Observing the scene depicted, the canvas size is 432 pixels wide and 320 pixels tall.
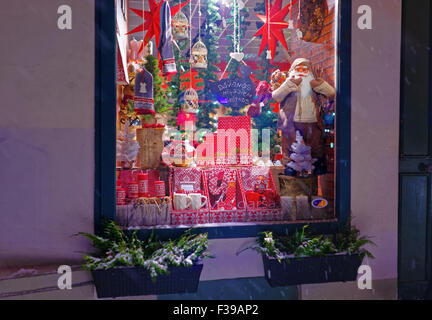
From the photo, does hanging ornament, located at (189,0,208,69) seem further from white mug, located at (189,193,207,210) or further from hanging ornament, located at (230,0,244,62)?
white mug, located at (189,193,207,210)

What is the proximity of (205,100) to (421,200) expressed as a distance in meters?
2.60

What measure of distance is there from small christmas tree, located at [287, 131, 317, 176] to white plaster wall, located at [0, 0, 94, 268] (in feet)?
6.14

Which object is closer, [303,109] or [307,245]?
[307,245]

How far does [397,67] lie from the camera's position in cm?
352

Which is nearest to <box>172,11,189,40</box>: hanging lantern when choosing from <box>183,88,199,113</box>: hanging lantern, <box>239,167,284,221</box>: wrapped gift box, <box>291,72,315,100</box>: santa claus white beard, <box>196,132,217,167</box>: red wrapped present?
<box>183,88,199,113</box>: hanging lantern

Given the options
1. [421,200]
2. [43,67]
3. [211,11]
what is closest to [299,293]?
[421,200]

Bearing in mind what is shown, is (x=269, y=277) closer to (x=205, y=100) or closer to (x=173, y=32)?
(x=205, y=100)

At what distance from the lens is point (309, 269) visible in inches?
119

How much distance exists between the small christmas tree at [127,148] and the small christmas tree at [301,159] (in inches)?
59.3

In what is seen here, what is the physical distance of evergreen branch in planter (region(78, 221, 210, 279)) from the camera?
2725mm

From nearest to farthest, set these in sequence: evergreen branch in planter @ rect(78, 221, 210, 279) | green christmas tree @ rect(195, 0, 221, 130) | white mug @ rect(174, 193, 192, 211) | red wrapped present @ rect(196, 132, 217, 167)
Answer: evergreen branch in planter @ rect(78, 221, 210, 279)
white mug @ rect(174, 193, 192, 211)
red wrapped present @ rect(196, 132, 217, 167)
green christmas tree @ rect(195, 0, 221, 130)

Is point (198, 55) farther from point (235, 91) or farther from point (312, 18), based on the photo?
point (312, 18)

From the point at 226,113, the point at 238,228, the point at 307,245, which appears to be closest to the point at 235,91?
the point at 226,113

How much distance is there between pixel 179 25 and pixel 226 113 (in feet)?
3.72
